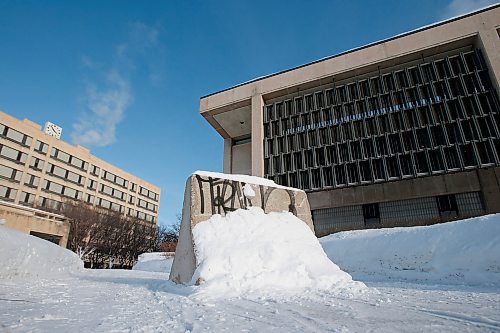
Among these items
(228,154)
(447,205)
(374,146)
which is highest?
(228,154)

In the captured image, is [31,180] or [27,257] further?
[31,180]

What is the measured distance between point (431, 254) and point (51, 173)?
2072 inches

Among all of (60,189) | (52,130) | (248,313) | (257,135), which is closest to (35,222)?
(257,135)

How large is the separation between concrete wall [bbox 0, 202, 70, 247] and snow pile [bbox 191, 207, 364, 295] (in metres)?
24.5

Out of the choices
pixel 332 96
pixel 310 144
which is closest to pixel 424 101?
pixel 332 96

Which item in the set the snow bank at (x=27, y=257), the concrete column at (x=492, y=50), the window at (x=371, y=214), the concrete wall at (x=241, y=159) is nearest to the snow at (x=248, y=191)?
the snow bank at (x=27, y=257)

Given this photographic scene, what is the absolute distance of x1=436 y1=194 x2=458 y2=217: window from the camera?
2094 cm

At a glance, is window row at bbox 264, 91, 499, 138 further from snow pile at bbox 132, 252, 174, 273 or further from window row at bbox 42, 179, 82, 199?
window row at bbox 42, 179, 82, 199

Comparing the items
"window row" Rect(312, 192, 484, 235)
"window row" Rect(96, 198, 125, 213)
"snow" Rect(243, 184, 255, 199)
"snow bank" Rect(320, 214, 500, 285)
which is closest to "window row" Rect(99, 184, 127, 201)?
"window row" Rect(96, 198, 125, 213)

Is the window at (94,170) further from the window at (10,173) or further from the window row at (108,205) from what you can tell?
the window at (10,173)

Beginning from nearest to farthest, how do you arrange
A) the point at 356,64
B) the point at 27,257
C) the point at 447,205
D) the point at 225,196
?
1. the point at 225,196
2. the point at 27,257
3. the point at 447,205
4. the point at 356,64

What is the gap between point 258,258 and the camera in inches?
237

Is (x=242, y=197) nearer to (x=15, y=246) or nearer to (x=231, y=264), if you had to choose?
(x=231, y=264)

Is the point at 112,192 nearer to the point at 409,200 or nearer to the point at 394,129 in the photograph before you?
the point at 394,129
